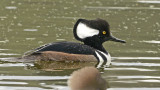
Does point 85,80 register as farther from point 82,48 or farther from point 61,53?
point 82,48

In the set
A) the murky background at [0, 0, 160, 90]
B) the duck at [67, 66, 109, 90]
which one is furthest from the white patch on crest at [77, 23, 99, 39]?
the duck at [67, 66, 109, 90]

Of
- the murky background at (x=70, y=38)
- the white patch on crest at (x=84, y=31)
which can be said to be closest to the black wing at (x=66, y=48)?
the murky background at (x=70, y=38)

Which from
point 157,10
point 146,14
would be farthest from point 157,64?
point 157,10

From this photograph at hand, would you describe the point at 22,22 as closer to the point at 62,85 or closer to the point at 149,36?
Answer: the point at 149,36

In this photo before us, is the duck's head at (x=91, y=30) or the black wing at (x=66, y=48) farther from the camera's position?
the duck's head at (x=91, y=30)

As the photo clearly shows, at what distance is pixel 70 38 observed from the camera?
12.5m

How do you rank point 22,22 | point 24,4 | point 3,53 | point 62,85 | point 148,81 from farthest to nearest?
point 24,4
point 22,22
point 3,53
point 148,81
point 62,85

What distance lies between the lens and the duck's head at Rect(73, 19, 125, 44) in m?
9.68

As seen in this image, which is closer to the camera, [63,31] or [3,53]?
[3,53]

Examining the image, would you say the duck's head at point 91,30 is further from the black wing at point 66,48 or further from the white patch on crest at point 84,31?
the black wing at point 66,48

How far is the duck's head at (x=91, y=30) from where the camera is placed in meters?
9.68

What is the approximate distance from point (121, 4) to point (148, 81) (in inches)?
522

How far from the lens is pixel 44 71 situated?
8227mm

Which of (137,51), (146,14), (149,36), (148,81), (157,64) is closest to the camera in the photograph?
(148,81)
